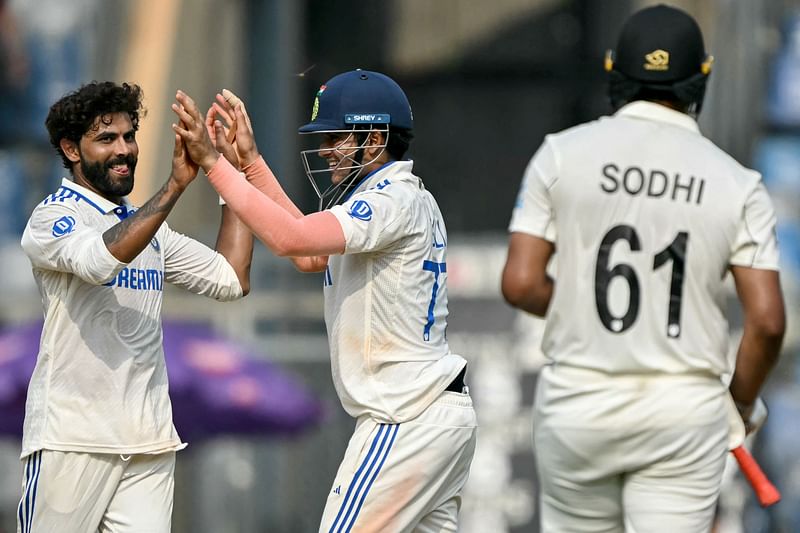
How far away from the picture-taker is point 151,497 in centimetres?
566

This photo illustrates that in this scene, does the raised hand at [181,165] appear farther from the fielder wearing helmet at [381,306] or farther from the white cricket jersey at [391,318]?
the white cricket jersey at [391,318]

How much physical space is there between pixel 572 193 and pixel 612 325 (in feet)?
1.39

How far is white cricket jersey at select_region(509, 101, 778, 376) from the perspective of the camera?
16.7ft

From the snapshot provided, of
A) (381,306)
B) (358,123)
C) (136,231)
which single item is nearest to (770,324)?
(381,306)

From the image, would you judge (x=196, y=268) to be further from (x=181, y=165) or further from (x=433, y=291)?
(x=433, y=291)

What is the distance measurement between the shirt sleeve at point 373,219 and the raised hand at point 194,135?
45cm

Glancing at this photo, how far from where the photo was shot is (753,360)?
523 cm

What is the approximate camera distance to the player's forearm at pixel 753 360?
5.14 meters

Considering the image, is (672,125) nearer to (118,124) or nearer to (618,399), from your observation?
(618,399)

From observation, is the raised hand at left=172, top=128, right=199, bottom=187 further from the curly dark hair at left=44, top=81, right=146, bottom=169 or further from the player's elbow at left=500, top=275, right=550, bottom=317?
the player's elbow at left=500, top=275, right=550, bottom=317

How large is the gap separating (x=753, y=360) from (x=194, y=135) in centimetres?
192

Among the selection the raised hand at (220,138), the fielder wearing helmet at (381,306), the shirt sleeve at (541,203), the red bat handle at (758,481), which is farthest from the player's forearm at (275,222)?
the red bat handle at (758,481)

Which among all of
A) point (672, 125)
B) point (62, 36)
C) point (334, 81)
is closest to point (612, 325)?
point (672, 125)

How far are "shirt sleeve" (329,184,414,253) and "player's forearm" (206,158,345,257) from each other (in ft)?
0.14
